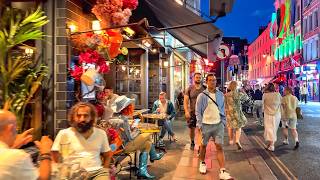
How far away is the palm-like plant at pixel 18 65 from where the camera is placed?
5.30 m

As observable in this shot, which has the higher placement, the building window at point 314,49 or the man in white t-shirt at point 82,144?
the building window at point 314,49

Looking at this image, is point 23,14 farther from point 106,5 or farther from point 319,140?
point 319,140

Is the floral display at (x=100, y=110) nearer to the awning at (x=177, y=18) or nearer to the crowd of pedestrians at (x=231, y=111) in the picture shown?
the crowd of pedestrians at (x=231, y=111)

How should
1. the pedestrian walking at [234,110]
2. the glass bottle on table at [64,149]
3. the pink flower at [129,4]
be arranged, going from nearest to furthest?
the glass bottle on table at [64,149], the pink flower at [129,4], the pedestrian walking at [234,110]

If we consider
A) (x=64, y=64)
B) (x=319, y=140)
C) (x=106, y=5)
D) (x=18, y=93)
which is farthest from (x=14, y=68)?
(x=319, y=140)

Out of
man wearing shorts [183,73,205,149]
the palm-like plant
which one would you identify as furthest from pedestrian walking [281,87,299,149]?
the palm-like plant

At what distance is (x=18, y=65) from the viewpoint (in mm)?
5676

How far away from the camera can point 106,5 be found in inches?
280

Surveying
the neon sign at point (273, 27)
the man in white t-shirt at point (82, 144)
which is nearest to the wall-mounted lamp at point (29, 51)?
the man in white t-shirt at point (82, 144)

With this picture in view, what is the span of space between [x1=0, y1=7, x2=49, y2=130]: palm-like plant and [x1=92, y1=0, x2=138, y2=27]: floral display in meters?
1.18

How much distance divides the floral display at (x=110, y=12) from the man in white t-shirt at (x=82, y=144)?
314cm

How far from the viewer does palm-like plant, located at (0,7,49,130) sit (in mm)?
5301

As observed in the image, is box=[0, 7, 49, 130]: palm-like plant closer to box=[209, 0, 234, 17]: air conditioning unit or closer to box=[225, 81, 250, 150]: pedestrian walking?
box=[209, 0, 234, 17]: air conditioning unit

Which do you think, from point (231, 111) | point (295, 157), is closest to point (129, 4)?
point (231, 111)
